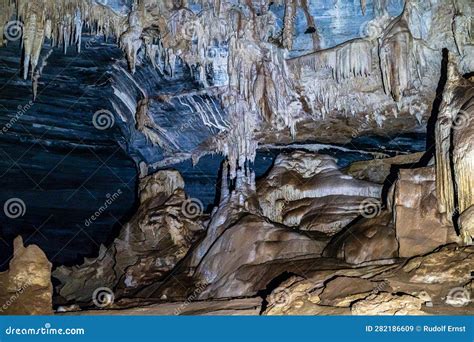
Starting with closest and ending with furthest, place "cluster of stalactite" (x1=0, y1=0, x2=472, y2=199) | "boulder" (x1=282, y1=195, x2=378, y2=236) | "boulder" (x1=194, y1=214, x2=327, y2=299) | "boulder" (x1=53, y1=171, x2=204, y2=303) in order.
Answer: "boulder" (x1=194, y1=214, x2=327, y2=299), "cluster of stalactite" (x1=0, y1=0, x2=472, y2=199), "boulder" (x1=282, y1=195, x2=378, y2=236), "boulder" (x1=53, y1=171, x2=204, y2=303)

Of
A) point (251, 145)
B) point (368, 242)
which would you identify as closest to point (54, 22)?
point (251, 145)

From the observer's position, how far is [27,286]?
267 inches

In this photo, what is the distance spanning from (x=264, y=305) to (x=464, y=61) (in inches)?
280

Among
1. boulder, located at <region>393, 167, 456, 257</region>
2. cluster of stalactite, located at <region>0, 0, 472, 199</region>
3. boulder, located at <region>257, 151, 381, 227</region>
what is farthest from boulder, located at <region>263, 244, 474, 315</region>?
cluster of stalactite, located at <region>0, 0, 472, 199</region>

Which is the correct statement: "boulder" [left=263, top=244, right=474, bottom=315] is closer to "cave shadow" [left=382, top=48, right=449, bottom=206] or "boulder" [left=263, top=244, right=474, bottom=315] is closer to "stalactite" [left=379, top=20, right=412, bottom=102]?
"cave shadow" [left=382, top=48, right=449, bottom=206]

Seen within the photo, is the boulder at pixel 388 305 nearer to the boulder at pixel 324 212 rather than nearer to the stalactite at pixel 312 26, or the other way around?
the boulder at pixel 324 212

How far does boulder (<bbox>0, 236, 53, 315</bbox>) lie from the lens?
666 centimetres

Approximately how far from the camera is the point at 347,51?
37.5ft

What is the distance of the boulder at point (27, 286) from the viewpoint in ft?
21.9

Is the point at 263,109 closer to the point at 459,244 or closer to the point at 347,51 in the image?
the point at 347,51

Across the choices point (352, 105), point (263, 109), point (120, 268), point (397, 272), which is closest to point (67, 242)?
point (120, 268)

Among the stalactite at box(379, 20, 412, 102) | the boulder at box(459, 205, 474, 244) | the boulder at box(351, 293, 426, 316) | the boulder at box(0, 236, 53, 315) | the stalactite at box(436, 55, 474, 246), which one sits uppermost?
the stalactite at box(379, 20, 412, 102)

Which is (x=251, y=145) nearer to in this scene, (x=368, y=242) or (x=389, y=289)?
(x=368, y=242)

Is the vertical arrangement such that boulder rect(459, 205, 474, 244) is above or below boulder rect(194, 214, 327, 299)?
above
